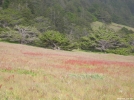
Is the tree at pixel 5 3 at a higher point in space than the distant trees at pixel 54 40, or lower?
higher

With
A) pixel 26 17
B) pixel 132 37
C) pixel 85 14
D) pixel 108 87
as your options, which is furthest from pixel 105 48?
pixel 85 14

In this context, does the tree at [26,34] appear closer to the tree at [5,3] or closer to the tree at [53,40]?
the tree at [53,40]

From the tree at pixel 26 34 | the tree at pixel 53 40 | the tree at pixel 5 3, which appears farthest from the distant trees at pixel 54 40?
the tree at pixel 5 3

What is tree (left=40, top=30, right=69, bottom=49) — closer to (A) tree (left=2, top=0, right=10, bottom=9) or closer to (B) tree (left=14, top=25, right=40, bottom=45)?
(B) tree (left=14, top=25, right=40, bottom=45)

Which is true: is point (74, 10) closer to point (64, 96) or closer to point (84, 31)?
point (84, 31)

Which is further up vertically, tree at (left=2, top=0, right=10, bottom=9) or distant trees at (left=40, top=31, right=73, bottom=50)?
tree at (left=2, top=0, right=10, bottom=9)

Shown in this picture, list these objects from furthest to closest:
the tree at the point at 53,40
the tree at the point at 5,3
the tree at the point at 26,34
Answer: the tree at the point at 5,3, the tree at the point at 26,34, the tree at the point at 53,40

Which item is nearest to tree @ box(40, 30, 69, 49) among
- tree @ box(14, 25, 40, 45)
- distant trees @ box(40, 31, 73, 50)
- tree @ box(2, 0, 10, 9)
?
distant trees @ box(40, 31, 73, 50)

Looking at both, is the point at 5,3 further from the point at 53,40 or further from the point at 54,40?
the point at 54,40

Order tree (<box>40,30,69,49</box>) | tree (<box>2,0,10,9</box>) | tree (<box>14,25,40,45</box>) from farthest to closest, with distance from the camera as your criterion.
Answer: tree (<box>2,0,10,9</box>) < tree (<box>14,25,40,45</box>) < tree (<box>40,30,69,49</box>)

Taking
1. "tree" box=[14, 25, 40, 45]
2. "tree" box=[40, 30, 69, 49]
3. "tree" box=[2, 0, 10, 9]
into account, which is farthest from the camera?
"tree" box=[2, 0, 10, 9]

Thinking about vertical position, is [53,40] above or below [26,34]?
below

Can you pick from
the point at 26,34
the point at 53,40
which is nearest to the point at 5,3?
the point at 26,34

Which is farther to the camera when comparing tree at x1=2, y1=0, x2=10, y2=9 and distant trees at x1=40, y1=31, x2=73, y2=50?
tree at x1=2, y1=0, x2=10, y2=9
